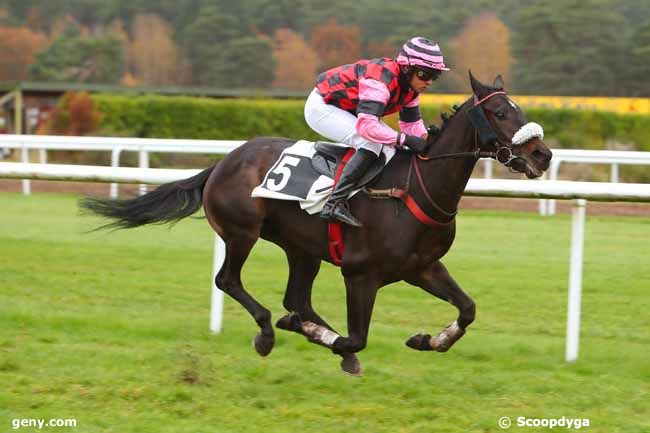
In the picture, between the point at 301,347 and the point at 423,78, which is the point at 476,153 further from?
the point at 301,347

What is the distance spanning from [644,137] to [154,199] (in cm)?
1461

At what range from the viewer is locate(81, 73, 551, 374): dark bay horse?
468 cm

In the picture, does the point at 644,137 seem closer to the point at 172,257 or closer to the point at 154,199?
the point at 172,257

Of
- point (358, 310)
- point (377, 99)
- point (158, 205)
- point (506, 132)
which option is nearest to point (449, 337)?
point (358, 310)

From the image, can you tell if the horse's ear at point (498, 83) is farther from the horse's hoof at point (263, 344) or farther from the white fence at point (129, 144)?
the white fence at point (129, 144)

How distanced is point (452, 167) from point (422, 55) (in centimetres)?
53

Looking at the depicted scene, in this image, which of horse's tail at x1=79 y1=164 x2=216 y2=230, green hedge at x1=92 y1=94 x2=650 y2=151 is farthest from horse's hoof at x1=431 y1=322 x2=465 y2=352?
green hedge at x1=92 y1=94 x2=650 y2=151

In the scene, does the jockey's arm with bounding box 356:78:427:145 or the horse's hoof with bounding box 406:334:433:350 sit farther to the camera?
the horse's hoof with bounding box 406:334:433:350

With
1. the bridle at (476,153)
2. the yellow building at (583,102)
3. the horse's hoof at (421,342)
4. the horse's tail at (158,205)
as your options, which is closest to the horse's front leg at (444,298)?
the horse's hoof at (421,342)

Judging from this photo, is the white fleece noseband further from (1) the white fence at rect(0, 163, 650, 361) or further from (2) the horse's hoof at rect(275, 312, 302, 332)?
(2) the horse's hoof at rect(275, 312, 302, 332)

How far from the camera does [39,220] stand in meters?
10.2

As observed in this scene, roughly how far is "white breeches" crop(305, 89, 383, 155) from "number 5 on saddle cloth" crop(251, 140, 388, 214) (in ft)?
0.19

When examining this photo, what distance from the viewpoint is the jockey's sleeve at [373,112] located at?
Result: 4.80m

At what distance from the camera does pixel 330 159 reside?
16.8ft
